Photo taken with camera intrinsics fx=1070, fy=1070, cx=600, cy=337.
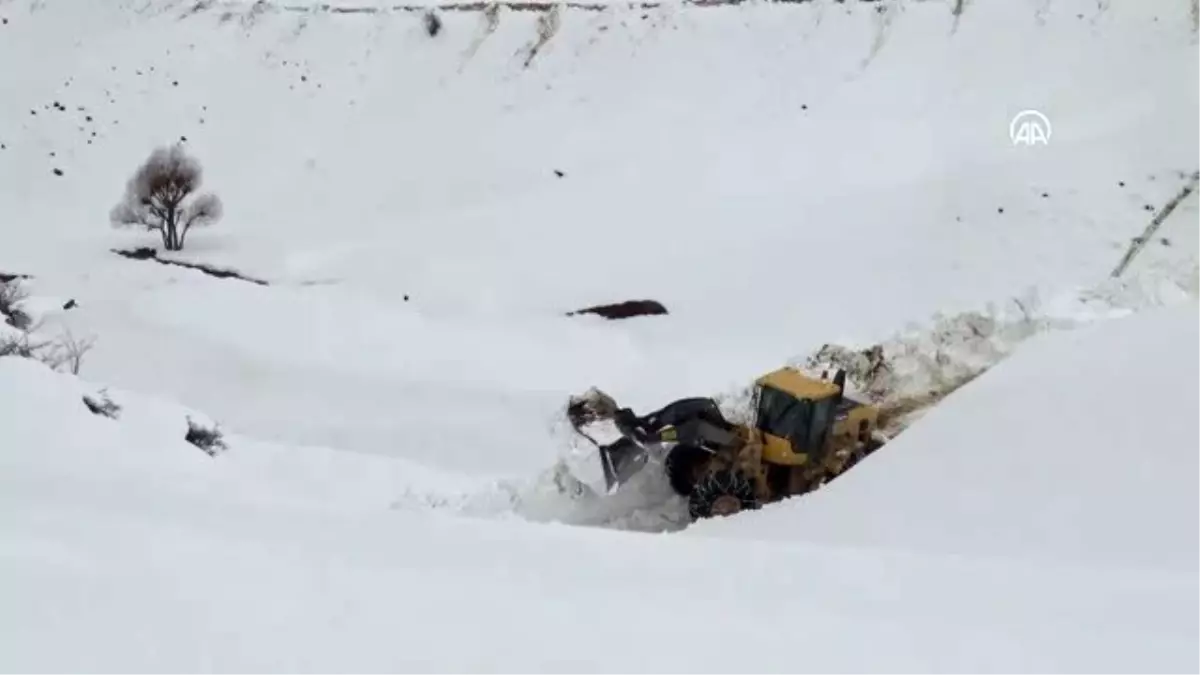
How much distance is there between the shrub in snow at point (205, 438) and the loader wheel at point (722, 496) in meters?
4.21

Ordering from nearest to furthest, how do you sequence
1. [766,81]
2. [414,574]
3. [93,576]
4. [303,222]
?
[93,576] → [414,574] → [303,222] → [766,81]

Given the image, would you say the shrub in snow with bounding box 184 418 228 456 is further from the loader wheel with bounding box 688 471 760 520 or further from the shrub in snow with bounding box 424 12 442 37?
the shrub in snow with bounding box 424 12 442 37

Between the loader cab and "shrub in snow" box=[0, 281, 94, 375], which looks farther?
"shrub in snow" box=[0, 281, 94, 375]

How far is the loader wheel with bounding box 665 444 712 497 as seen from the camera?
27.6ft

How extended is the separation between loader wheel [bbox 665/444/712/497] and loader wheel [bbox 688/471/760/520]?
13 centimetres

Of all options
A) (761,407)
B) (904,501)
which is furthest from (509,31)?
(904,501)

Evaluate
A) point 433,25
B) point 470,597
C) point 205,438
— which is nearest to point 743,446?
point 470,597

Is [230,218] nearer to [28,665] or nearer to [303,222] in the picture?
[303,222]

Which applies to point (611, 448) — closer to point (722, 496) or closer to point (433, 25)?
point (722, 496)

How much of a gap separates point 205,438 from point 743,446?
15.9 ft

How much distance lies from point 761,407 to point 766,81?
15.8 meters

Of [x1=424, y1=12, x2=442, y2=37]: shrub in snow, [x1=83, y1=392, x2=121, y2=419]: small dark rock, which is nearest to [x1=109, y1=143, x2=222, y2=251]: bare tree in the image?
[x1=424, y1=12, x2=442, y2=37]: shrub in snow

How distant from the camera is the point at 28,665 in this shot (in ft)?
12.1

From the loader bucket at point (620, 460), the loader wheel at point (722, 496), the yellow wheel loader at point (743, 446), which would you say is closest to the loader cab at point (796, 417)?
the yellow wheel loader at point (743, 446)
